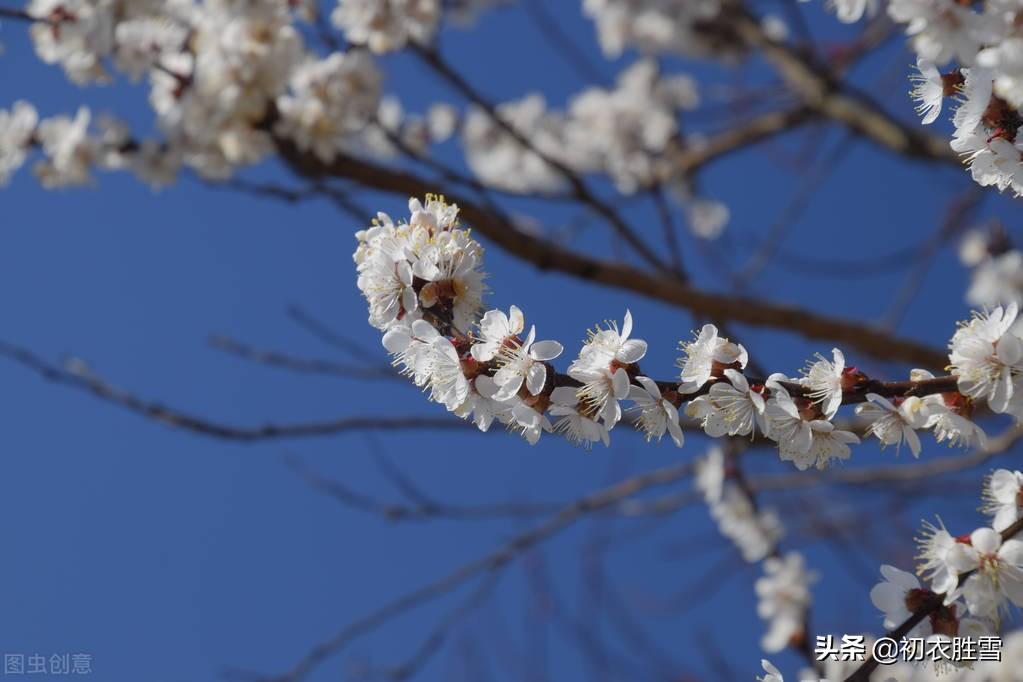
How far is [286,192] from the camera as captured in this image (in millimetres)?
2318

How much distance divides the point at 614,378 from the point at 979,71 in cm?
59

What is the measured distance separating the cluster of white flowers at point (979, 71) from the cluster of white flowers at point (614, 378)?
186mm

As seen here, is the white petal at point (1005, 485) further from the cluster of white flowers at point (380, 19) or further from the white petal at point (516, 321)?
the cluster of white flowers at point (380, 19)

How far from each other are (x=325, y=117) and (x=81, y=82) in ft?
2.13

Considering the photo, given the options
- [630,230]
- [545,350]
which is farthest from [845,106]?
[545,350]

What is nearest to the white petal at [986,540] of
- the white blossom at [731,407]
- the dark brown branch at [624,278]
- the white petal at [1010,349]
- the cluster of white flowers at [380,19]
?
the white petal at [1010,349]

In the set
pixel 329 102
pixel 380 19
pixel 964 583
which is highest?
pixel 380 19

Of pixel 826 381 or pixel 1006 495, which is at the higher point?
pixel 826 381

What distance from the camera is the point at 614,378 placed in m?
1.12

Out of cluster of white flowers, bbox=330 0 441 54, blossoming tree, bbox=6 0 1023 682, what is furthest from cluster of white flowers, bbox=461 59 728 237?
cluster of white flowers, bbox=330 0 441 54

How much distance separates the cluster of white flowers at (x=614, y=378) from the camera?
112 cm

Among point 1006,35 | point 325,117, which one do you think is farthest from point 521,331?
point 325,117

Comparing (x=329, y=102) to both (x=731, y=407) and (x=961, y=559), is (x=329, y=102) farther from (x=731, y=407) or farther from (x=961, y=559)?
(x=961, y=559)

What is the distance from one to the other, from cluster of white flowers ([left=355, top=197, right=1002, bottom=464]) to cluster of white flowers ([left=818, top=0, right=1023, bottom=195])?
19 centimetres
